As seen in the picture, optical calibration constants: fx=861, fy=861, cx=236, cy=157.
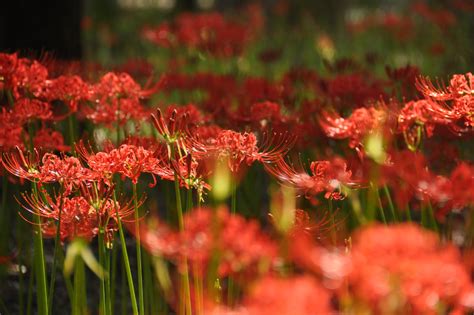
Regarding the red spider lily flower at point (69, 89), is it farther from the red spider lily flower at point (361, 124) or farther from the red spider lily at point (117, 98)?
the red spider lily flower at point (361, 124)

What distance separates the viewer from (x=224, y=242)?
1.45m

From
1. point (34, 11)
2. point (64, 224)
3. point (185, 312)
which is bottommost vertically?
point (185, 312)

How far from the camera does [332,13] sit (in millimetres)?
10977

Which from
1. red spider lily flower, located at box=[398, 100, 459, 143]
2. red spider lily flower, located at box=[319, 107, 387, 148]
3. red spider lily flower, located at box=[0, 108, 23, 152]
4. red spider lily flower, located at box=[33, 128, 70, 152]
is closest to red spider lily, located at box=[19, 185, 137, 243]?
red spider lily flower, located at box=[0, 108, 23, 152]

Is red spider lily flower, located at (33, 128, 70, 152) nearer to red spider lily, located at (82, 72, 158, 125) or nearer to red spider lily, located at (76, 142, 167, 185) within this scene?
red spider lily, located at (82, 72, 158, 125)

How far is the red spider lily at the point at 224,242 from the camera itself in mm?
1426

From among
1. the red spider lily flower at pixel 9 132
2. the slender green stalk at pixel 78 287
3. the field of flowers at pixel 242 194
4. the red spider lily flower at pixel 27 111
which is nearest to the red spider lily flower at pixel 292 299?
the field of flowers at pixel 242 194

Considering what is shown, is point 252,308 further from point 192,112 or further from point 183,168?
point 192,112

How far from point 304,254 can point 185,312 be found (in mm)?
1062

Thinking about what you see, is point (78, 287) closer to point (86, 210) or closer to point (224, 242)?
point (86, 210)

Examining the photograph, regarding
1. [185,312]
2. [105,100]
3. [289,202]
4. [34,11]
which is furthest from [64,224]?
[34,11]

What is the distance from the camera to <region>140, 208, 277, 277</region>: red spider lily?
4.68ft

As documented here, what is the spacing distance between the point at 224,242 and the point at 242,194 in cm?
243

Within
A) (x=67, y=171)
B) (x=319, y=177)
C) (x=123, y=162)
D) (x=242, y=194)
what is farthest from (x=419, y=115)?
(x=242, y=194)
